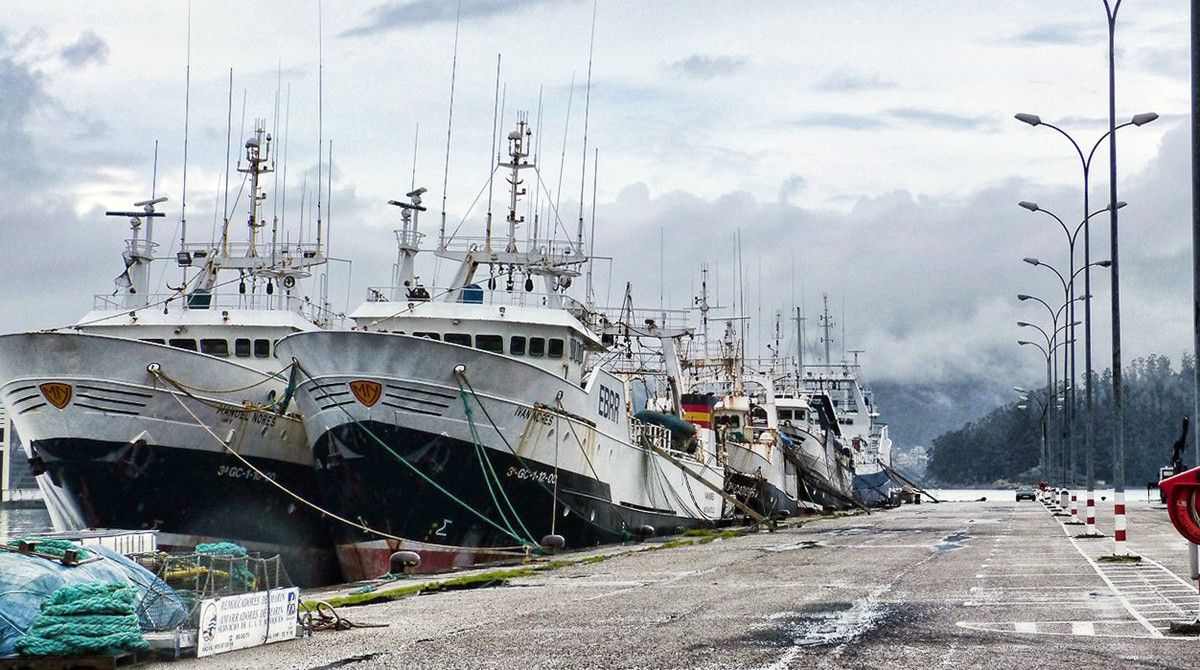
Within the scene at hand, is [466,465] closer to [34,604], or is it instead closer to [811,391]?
[34,604]

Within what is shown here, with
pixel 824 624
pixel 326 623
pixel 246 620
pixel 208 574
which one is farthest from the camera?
pixel 326 623

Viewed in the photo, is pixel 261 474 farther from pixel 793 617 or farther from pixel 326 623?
pixel 793 617

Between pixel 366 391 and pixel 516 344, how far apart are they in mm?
4686

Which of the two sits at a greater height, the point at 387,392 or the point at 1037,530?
the point at 387,392

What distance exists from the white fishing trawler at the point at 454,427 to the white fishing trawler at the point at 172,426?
233cm

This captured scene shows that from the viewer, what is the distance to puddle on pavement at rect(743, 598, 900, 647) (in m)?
14.4

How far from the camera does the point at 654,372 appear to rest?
50875 mm

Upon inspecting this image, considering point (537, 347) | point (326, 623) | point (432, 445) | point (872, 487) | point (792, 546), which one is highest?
point (537, 347)

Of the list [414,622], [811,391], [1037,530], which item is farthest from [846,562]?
[811,391]

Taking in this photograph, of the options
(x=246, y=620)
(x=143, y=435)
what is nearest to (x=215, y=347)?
(x=143, y=435)

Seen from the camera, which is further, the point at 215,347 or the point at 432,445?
the point at 215,347

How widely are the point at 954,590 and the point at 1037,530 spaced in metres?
21.6

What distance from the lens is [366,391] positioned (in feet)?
98.7

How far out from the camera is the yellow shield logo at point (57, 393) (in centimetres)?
3156
